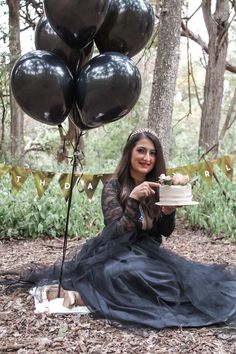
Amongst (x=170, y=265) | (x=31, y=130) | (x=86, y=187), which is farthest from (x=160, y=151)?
(x=31, y=130)

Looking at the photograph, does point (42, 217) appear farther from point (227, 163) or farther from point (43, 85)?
point (43, 85)

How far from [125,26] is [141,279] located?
1502 millimetres

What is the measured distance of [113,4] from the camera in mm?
2652

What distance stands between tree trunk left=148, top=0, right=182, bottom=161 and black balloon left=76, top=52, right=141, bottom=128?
240 cm

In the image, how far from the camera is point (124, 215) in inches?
114

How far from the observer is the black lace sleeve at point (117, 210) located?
2.86 metres

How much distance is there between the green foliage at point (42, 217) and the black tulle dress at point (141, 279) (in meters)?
2.22

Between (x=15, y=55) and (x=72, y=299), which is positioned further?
(x=15, y=55)

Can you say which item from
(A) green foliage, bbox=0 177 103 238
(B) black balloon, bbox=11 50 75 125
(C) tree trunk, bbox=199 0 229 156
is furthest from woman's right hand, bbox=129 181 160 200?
(C) tree trunk, bbox=199 0 229 156

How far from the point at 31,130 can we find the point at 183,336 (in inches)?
717

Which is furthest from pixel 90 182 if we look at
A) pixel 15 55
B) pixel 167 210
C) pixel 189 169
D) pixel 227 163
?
pixel 15 55

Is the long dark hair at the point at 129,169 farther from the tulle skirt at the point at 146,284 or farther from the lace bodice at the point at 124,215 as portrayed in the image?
the tulle skirt at the point at 146,284

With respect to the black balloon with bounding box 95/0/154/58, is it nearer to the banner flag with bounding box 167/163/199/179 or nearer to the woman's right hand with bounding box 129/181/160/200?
the woman's right hand with bounding box 129/181/160/200

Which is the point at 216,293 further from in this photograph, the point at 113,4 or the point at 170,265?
the point at 113,4
